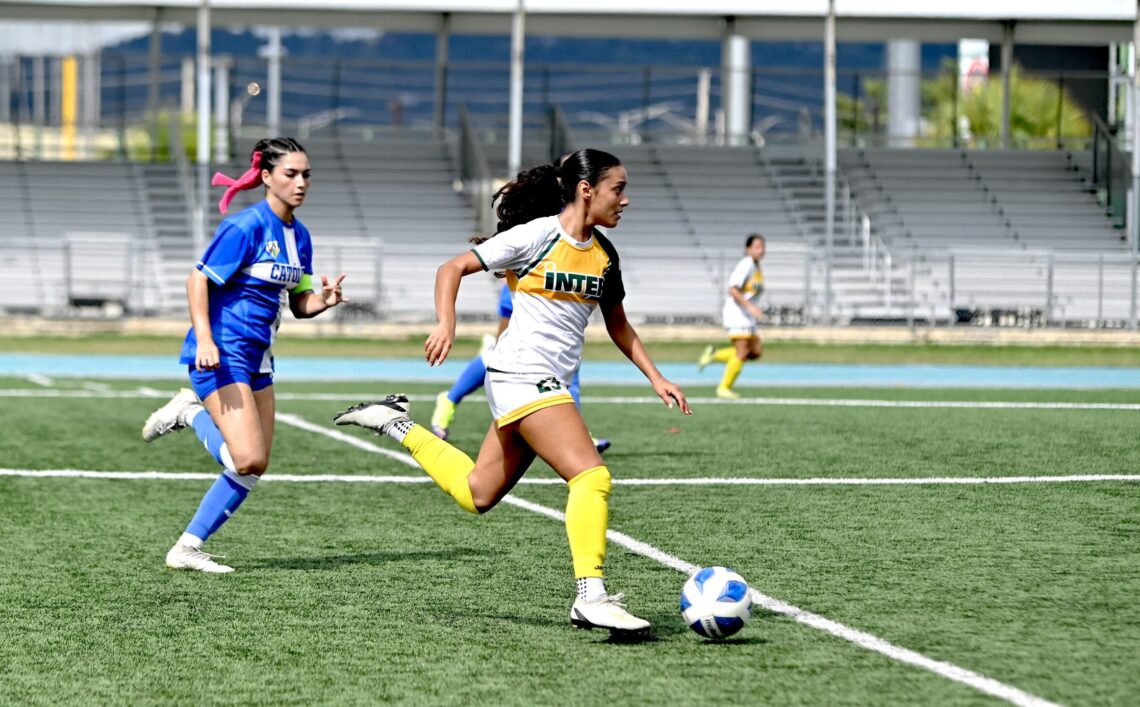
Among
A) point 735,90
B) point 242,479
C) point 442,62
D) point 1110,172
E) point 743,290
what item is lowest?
point 242,479

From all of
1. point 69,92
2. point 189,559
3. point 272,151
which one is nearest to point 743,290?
point 272,151

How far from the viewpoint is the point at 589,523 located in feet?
20.6

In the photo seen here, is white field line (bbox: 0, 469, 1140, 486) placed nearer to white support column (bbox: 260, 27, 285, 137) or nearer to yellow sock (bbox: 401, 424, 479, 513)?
yellow sock (bbox: 401, 424, 479, 513)

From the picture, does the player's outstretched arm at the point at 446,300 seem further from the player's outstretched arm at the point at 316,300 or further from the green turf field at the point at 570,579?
the player's outstretched arm at the point at 316,300

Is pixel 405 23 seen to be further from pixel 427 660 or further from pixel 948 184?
pixel 427 660

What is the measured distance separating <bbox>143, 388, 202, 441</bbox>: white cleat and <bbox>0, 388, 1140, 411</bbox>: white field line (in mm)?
9097

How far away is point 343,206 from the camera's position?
117 feet

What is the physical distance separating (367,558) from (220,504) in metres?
0.77

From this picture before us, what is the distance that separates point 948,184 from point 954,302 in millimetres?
8351

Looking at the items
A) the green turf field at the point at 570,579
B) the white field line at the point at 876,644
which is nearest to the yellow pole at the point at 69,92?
the green turf field at the point at 570,579

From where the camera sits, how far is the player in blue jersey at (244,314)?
7.70 meters

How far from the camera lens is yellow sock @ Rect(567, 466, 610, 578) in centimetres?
627

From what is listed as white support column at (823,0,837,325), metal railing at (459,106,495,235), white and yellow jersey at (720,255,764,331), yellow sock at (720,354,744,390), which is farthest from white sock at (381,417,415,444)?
metal railing at (459,106,495,235)

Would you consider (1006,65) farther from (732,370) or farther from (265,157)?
(265,157)
